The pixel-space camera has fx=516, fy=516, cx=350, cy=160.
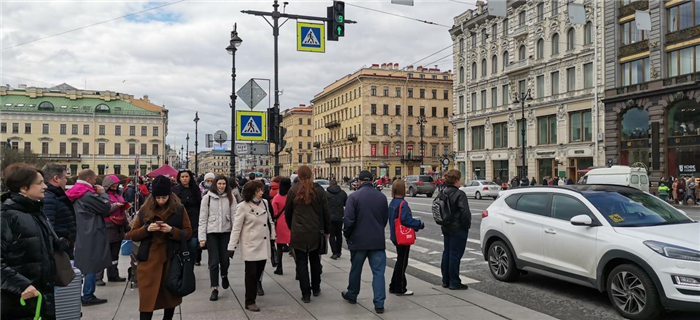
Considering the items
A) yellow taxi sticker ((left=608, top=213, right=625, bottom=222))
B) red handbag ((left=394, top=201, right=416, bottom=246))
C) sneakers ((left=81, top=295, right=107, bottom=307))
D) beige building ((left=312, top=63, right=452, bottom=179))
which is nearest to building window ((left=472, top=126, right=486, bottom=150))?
beige building ((left=312, top=63, right=452, bottom=179))

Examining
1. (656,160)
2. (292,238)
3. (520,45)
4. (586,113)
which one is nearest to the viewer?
(292,238)

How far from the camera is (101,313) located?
6703 millimetres

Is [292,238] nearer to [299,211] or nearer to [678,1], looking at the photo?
[299,211]

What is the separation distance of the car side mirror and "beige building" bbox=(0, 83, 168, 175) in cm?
9889

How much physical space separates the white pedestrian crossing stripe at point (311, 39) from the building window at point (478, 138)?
4530 cm

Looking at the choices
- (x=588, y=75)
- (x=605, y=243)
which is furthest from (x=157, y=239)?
(x=588, y=75)

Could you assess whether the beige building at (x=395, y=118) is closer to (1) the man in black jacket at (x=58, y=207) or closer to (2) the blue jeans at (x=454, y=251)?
(2) the blue jeans at (x=454, y=251)

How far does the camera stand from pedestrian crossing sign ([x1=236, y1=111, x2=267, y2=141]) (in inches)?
555

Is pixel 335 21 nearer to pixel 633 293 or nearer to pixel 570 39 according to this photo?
pixel 633 293

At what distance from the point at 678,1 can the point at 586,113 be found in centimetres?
1128

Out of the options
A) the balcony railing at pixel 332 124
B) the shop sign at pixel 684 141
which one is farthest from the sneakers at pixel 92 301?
the balcony railing at pixel 332 124

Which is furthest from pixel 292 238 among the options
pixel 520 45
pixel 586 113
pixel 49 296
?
pixel 520 45

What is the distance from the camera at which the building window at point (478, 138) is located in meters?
57.5

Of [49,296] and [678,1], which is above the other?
[678,1]
